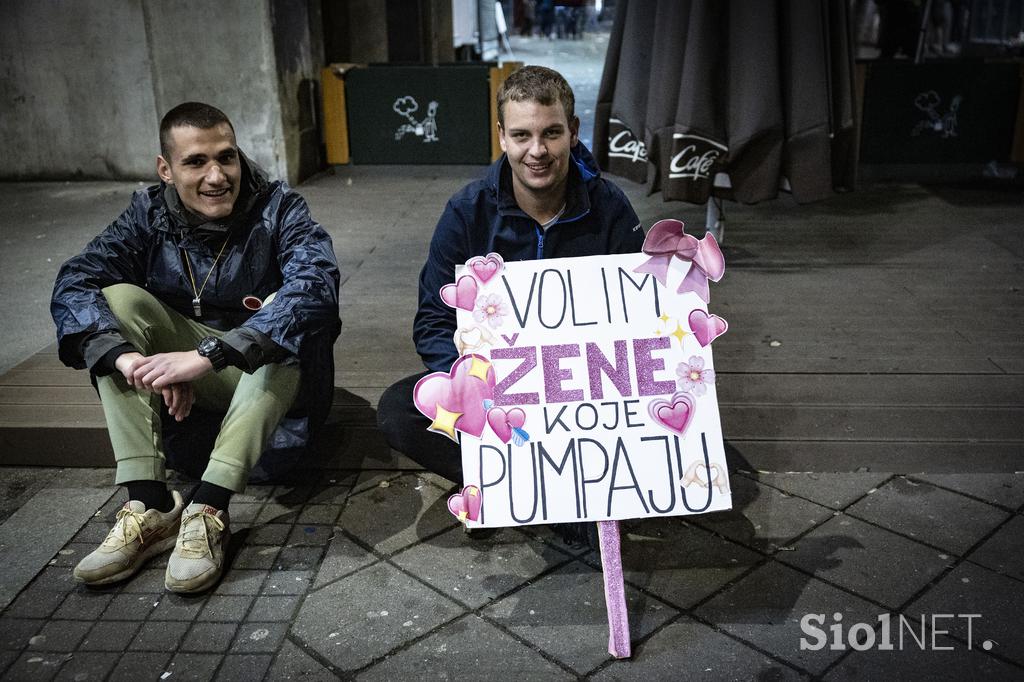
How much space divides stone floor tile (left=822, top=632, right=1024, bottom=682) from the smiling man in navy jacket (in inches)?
51.8

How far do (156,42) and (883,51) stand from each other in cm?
1043

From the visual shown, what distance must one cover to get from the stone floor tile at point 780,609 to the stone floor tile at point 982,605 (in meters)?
0.20

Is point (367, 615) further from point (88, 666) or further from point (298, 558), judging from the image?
point (88, 666)

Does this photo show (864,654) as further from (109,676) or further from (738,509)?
(109,676)

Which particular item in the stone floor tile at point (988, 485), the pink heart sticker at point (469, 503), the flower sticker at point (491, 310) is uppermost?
the flower sticker at point (491, 310)

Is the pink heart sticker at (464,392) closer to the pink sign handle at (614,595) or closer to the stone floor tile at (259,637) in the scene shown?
the pink sign handle at (614,595)

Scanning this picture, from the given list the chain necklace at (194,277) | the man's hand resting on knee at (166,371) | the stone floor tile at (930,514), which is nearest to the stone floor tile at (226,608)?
the man's hand resting on knee at (166,371)

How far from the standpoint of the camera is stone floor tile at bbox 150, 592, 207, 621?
275 centimetres

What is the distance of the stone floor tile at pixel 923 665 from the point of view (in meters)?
2.43

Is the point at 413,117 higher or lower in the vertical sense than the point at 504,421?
higher

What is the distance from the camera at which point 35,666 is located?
2539mm

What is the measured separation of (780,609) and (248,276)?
211 centimetres

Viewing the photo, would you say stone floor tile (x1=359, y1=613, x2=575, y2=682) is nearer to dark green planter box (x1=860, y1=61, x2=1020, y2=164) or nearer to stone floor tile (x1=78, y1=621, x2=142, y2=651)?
stone floor tile (x1=78, y1=621, x2=142, y2=651)

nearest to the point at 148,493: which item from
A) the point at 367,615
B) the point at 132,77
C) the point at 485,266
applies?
the point at 367,615
